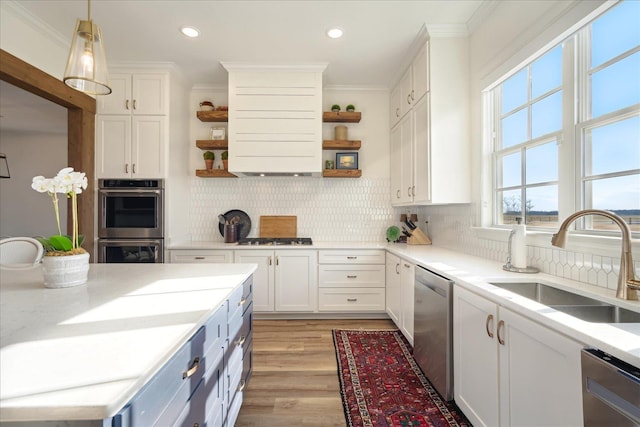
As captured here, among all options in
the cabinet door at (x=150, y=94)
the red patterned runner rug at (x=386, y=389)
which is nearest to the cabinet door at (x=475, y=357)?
the red patterned runner rug at (x=386, y=389)

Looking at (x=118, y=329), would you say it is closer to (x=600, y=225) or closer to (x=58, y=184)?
(x=58, y=184)

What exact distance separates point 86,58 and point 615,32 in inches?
103

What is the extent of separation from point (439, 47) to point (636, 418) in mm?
2715

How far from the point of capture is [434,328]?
191 centimetres

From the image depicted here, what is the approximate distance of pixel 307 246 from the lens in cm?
324

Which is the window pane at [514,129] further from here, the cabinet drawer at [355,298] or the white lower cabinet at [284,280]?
the white lower cabinet at [284,280]

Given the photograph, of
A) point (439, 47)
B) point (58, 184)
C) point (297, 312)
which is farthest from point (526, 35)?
point (297, 312)

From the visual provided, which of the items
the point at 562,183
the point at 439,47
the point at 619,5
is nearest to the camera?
the point at 619,5

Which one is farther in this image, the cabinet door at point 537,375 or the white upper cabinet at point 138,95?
the white upper cabinet at point 138,95

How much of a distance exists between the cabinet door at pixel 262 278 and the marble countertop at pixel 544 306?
5.30ft

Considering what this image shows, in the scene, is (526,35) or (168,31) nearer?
(526,35)

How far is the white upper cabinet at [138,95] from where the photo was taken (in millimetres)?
3145

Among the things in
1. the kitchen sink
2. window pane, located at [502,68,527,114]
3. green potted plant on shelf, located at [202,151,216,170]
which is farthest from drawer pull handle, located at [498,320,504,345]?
green potted plant on shelf, located at [202,151,216,170]

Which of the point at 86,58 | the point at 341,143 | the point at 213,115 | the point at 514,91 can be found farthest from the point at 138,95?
the point at 514,91
